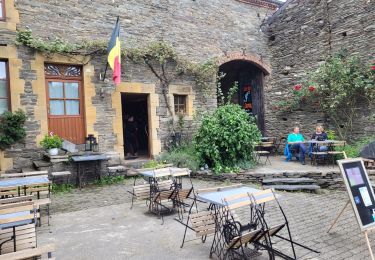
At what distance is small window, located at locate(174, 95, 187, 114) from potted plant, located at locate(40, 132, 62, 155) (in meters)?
3.85

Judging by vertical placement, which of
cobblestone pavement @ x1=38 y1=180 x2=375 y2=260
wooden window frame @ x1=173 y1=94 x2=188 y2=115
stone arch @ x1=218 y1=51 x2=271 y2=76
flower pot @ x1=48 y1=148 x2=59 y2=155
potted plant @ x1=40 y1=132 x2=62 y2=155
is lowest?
cobblestone pavement @ x1=38 y1=180 x2=375 y2=260

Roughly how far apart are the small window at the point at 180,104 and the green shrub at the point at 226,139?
1978 millimetres

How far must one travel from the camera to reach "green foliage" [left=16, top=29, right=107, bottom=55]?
7.23 meters

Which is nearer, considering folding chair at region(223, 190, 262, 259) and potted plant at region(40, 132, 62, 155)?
folding chair at region(223, 190, 262, 259)

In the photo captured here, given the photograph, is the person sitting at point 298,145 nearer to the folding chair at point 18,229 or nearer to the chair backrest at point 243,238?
the chair backrest at point 243,238

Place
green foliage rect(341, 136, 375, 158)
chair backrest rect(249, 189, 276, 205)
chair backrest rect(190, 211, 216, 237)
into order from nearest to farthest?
chair backrest rect(249, 189, 276, 205) → chair backrest rect(190, 211, 216, 237) → green foliage rect(341, 136, 375, 158)

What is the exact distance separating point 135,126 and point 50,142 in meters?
3.87

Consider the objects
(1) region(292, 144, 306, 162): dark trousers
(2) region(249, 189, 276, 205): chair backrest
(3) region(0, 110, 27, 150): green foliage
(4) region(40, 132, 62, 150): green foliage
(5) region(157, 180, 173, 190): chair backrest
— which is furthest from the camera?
(1) region(292, 144, 306, 162): dark trousers

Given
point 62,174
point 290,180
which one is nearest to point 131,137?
point 62,174

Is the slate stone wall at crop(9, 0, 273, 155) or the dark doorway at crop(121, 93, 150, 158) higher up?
the slate stone wall at crop(9, 0, 273, 155)

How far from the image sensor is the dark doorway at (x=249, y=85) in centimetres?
1225

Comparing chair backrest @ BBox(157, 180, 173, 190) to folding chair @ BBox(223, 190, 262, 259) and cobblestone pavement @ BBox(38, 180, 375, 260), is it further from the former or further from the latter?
folding chair @ BBox(223, 190, 262, 259)

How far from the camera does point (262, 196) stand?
341 cm

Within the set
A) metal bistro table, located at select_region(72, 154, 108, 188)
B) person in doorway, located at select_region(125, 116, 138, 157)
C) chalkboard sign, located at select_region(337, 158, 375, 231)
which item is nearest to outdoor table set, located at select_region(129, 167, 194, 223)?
metal bistro table, located at select_region(72, 154, 108, 188)
